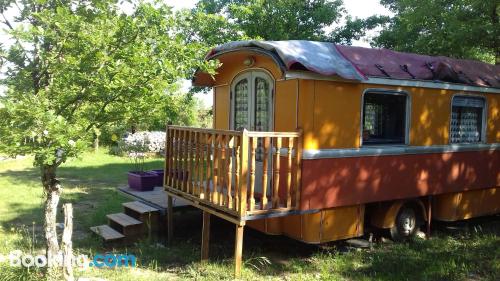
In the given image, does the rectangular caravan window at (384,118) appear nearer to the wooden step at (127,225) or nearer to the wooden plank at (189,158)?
the wooden plank at (189,158)

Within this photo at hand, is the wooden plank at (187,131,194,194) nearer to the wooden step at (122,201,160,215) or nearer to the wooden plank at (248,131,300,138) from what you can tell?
the wooden step at (122,201,160,215)

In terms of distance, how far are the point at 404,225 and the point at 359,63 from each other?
9.38 ft

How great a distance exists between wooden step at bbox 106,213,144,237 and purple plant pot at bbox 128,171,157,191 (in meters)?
1.32

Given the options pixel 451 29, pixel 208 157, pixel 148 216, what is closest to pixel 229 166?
pixel 208 157

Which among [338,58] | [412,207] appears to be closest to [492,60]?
[412,207]

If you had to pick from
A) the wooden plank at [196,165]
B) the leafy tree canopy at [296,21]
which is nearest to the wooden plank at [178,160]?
the wooden plank at [196,165]

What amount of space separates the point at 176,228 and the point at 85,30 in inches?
175

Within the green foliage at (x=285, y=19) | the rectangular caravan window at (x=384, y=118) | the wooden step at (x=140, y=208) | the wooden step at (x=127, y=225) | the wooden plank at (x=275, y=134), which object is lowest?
the wooden step at (x=127, y=225)

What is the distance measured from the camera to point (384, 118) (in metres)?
6.71

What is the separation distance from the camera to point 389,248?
671 centimetres

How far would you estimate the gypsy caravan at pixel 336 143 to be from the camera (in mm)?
5629

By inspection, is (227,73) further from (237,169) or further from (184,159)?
(237,169)

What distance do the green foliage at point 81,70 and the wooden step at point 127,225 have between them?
265cm

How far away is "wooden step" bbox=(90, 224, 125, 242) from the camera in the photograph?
665cm
